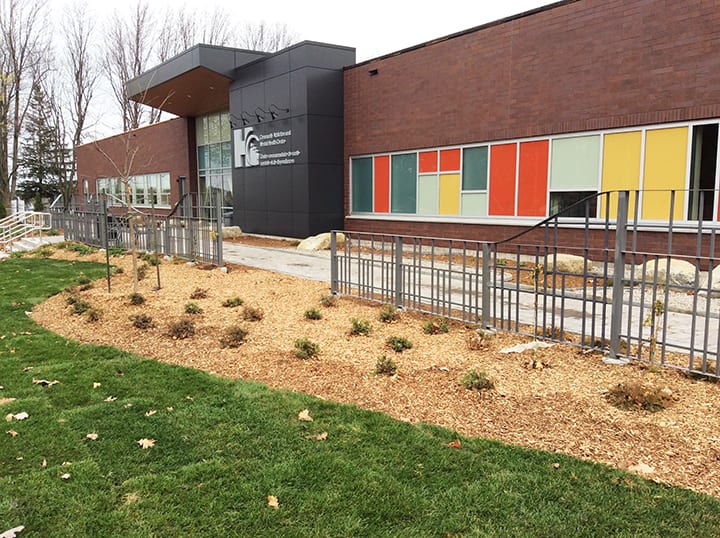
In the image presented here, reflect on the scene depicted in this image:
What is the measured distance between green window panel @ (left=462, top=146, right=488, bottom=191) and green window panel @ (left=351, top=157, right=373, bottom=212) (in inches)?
150

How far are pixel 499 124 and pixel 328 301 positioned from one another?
785 centimetres

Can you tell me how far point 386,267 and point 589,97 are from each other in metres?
6.92

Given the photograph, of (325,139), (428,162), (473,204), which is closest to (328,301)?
(473,204)

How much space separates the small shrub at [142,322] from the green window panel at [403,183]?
1028cm

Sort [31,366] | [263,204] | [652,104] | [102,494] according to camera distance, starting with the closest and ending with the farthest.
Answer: [102,494] < [31,366] < [652,104] < [263,204]

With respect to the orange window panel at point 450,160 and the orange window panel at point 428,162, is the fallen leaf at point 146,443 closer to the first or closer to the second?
the orange window panel at point 450,160

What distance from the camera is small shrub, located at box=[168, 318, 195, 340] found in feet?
22.9

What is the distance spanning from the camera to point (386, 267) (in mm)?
8328

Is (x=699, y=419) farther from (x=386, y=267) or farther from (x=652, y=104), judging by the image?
(x=652, y=104)

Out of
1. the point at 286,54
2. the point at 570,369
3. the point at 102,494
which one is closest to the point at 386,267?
the point at 570,369

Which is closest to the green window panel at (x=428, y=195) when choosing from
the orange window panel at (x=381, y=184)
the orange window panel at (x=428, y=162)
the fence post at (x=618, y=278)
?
the orange window panel at (x=428, y=162)

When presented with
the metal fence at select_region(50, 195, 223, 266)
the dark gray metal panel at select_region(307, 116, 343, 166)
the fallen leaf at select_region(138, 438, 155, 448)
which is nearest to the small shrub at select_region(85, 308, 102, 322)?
the metal fence at select_region(50, 195, 223, 266)

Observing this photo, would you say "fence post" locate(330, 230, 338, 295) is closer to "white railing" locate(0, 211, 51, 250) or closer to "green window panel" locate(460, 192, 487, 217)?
"green window panel" locate(460, 192, 487, 217)

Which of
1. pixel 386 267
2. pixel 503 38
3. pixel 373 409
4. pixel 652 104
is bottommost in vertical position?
pixel 373 409
